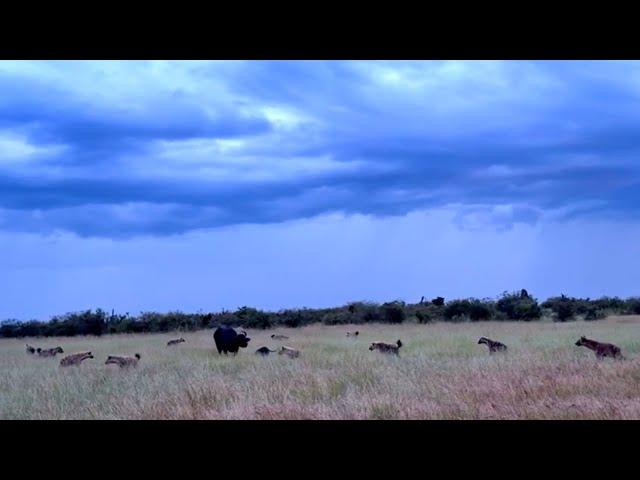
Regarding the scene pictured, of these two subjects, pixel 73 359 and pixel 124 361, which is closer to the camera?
pixel 124 361

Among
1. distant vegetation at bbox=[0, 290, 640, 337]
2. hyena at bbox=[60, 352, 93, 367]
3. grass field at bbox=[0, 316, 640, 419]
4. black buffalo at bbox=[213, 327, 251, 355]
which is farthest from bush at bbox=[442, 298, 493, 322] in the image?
hyena at bbox=[60, 352, 93, 367]

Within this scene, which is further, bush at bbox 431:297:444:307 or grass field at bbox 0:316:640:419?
bush at bbox 431:297:444:307

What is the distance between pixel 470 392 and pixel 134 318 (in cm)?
2446

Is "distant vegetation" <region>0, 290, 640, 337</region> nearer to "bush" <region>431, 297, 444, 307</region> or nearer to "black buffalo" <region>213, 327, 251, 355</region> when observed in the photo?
"bush" <region>431, 297, 444, 307</region>

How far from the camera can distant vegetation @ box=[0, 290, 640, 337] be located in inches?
1104

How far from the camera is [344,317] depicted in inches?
1207

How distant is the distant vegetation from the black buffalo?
488 inches

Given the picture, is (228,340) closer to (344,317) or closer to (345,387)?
(345,387)

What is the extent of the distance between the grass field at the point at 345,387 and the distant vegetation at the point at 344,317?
1551 centimetres

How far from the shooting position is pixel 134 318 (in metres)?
29.9

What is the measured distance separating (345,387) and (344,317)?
868 inches

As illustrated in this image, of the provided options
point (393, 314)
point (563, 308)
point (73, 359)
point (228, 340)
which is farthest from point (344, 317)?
point (73, 359)
